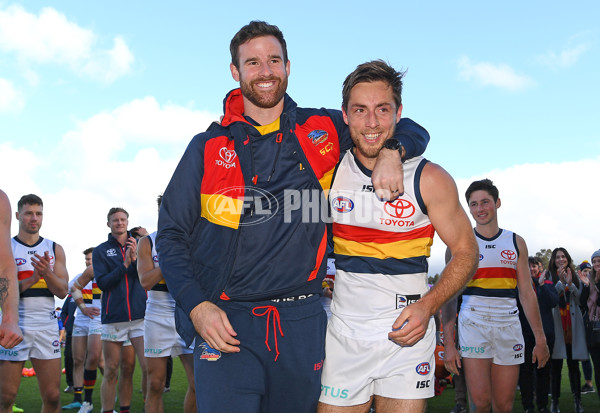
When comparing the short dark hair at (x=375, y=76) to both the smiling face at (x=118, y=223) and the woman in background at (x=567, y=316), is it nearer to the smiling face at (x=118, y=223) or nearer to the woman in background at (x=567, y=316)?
the smiling face at (x=118, y=223)

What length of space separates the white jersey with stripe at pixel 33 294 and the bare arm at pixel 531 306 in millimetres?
6019

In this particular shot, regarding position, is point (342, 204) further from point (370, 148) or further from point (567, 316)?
point (567, 316)

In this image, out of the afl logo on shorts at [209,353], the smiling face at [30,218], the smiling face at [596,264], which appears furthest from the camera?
the smiling face at [596,264]

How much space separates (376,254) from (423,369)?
71 centimetres

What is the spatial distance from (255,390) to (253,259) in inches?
26.4

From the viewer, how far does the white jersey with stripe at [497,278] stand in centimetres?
739

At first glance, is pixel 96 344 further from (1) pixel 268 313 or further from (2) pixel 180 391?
(1) pixel 268 313

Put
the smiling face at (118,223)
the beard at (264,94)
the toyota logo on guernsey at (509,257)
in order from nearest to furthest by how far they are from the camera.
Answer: the beard at (264,94), the toyota logo on guernsey at (509,257), the smiling face at (118,223)

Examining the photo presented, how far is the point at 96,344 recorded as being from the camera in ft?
35.9

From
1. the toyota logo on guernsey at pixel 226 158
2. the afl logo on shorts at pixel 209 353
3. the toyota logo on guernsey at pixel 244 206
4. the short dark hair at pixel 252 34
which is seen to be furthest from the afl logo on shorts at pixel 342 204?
the afl logo on shorts at pixel 209 353

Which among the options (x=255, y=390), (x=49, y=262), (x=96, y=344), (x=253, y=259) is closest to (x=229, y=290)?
(x=253, y=259)

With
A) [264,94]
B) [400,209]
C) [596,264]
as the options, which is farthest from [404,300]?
[596,264]

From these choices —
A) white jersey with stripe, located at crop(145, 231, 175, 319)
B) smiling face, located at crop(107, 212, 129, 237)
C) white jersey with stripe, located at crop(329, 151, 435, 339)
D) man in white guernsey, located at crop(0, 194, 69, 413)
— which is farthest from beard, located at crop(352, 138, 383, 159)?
smiling face, located at crop(107, 212, 129, 237)

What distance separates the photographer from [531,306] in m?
7.08
